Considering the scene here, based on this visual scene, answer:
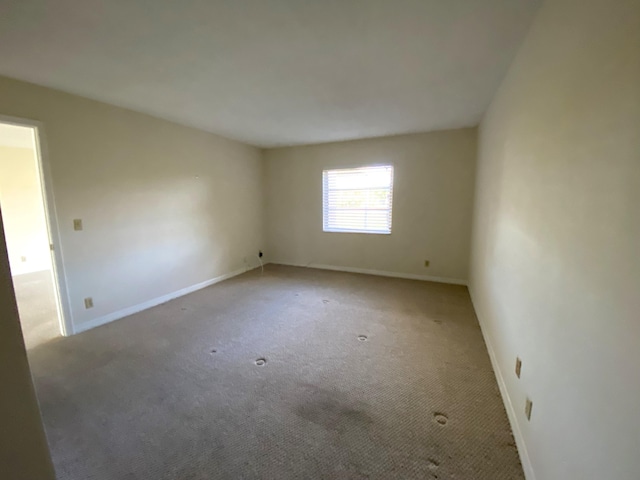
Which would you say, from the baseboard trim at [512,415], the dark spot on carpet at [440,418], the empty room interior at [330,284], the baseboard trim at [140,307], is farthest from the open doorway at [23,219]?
the baseboard trim at [512,415]

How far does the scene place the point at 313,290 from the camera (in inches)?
162

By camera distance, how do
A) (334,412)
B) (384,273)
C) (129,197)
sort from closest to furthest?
1. (334,412)
2. (129,197)
3. (384,273)

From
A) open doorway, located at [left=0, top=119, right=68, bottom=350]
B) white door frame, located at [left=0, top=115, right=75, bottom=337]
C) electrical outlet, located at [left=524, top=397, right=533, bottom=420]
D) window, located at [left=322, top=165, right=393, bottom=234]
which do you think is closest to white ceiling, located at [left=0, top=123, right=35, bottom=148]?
open doorway, located at [left=0, top=119, right=68, bottom=350]

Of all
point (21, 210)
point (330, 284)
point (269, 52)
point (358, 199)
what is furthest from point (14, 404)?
point (21, 210)

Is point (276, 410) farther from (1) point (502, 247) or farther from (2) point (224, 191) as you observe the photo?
(2) point (224, 191)

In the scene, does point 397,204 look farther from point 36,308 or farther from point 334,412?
point 36,308

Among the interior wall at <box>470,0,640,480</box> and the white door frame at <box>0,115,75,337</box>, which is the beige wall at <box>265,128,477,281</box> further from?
the white door frame at <box>0,115,75,337</box>

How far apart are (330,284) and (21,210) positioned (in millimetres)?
6192

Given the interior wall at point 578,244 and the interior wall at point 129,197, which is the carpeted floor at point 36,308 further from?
the interior wall at point 578,244

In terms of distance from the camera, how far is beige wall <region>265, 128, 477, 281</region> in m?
4.16

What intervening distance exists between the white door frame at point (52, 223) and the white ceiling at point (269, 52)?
0.41m

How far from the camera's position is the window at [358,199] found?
15.4 feet

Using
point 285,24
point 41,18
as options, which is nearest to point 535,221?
point 285,24

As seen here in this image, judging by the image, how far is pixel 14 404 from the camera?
625mm
